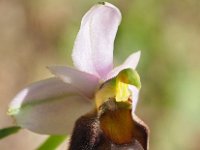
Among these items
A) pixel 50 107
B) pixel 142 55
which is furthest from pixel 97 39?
pixel 142 55

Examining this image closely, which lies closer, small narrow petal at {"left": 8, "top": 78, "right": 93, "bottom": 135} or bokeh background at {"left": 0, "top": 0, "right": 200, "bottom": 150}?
small narrow petal at {"left": 8, "top": 78, "right": 93, "bottom": 135}

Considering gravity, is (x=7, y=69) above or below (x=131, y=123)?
below

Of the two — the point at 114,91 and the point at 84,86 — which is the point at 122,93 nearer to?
the point at 114,91

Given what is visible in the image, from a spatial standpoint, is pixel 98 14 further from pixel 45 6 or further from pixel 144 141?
Answer: pixel 45 6

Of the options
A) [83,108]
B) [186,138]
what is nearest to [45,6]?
[186,138]

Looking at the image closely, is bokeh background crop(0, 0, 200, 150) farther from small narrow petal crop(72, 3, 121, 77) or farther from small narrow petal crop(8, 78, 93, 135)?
small narrow petal crop(72, 3, 121, 77)

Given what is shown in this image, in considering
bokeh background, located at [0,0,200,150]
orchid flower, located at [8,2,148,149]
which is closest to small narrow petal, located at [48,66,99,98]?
orchid flower, located at [8,2,148,149]

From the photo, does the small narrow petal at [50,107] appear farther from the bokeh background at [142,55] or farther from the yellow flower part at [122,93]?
the bokeh background at [142,55]
